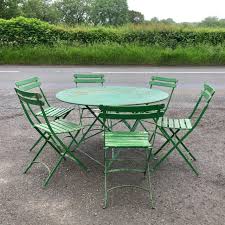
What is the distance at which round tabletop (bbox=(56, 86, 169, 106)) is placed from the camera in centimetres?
457

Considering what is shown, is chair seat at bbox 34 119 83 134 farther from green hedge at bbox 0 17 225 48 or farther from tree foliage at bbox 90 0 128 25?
tree foliage at bbox 90 0 128 25

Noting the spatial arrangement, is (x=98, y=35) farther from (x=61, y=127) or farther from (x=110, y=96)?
(x=61, y=127)

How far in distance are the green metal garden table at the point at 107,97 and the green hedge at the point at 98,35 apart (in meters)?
11.3

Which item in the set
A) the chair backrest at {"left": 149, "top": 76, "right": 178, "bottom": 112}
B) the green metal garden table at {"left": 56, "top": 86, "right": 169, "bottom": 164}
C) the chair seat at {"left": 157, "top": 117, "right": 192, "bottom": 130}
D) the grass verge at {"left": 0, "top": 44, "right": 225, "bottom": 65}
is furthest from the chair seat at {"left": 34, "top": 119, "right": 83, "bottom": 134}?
the grass verge at {"left": 0, "top": 44, "right": 225, "bottom": 65}

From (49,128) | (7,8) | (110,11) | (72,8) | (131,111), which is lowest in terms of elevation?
(49,128)

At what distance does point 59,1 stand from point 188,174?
89.6 metres

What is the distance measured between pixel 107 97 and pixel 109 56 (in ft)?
33.7

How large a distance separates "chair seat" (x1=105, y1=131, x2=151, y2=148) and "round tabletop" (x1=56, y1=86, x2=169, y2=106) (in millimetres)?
458

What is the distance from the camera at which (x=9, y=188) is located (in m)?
4.18


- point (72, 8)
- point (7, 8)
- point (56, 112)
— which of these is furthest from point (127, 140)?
point (72, 8)

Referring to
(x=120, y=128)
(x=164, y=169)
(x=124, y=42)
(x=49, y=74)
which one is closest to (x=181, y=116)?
(x=120, y=128)

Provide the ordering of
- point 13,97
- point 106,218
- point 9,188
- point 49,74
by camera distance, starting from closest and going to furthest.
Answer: point 106,218 < point 9,188 < point 13,97 < point 49,74

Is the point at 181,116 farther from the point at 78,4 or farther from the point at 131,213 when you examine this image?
the point at 78,4

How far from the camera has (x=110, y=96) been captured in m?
5.02
